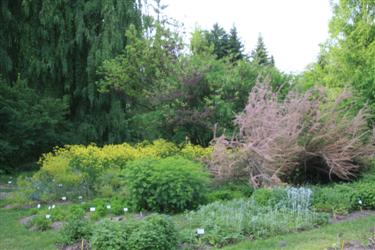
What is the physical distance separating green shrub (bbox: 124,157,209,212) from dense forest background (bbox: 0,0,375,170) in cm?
454

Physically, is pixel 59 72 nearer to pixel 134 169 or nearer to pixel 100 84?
pixel 100 84

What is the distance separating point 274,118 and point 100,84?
7.43 m

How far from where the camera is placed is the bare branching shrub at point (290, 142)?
26.4 feet

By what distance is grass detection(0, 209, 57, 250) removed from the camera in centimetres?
530

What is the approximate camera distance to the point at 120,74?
13117mm

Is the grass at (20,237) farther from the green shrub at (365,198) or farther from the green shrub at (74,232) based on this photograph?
the green shrub at (365,198)

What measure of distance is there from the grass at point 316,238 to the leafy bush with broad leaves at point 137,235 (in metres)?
0.72

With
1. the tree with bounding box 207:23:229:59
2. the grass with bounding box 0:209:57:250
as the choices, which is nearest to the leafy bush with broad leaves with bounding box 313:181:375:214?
the grass with bounding box 0:209:57:250

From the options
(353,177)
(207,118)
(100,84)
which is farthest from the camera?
(100,84)

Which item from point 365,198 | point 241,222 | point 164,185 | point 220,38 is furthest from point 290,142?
point 220,38

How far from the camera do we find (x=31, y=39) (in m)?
14.5

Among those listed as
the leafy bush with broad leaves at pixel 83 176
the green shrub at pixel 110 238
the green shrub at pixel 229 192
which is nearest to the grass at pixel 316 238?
the green shrub at pixel 110 238

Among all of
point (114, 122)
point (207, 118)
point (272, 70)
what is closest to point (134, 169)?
point (207, 118)

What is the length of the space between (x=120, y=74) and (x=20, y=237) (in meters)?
7.98
